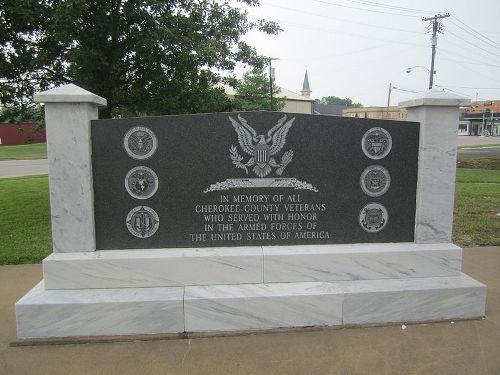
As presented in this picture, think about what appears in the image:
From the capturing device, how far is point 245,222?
392 centimetres

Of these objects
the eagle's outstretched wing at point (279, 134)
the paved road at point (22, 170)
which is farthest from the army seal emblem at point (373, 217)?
the paved road at point (22, 170)

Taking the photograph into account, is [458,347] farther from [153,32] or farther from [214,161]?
[153,32]

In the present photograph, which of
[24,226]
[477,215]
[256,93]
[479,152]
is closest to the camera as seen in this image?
[24,226]

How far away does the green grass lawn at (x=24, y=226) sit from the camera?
19.2ft

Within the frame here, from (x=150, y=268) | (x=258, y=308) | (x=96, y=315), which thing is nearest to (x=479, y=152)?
(x=258, y=308)

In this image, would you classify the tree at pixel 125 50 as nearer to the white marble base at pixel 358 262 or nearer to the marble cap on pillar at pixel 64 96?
the marble cap on pillar at pixel 64 96

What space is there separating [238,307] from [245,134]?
150cm

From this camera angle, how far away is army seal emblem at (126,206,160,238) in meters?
3.83

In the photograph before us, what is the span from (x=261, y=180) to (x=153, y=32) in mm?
4324

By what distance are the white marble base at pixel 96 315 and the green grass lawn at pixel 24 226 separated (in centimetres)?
248

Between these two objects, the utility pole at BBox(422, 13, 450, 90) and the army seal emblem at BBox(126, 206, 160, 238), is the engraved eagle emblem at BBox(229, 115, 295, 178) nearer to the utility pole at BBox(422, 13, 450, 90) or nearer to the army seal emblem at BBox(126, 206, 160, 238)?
the army seal emblem at BBox(126, 206, 160, 238)

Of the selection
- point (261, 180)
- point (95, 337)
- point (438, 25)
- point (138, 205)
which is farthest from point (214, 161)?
point (438, 25)

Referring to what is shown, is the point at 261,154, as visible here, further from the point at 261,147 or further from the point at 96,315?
the point at 96,315

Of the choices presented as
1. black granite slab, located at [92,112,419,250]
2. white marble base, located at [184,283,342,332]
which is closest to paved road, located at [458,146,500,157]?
black granite slab, located at [92,112,419,250]
